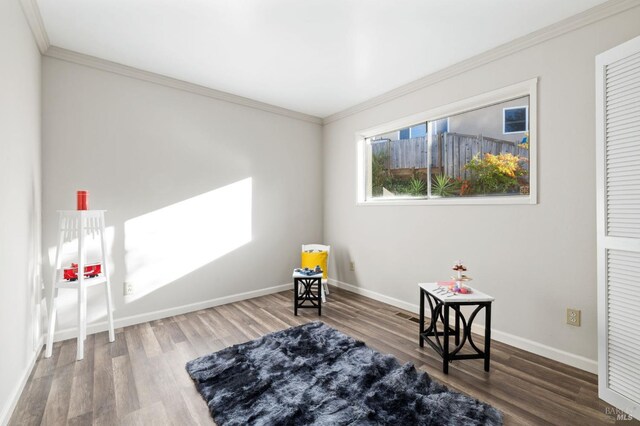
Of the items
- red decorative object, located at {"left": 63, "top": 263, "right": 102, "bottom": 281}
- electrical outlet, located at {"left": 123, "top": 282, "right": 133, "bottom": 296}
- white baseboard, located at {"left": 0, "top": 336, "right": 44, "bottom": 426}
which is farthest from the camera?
electrical outlet, located at {"left": 123, "top": 282, "right": 133, "bottom": 296}

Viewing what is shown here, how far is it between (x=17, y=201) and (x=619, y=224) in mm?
3757

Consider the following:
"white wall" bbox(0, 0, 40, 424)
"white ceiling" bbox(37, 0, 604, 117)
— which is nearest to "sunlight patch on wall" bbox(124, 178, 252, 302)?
"white wall" bbox(0, 0, 40, 424)

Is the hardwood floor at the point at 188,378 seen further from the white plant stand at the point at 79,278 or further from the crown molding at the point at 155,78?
the crown molding at the point at 155,78

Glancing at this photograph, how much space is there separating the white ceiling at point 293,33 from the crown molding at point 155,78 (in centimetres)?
6

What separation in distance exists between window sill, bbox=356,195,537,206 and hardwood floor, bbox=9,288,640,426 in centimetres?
126

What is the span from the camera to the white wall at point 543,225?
6.89 feet

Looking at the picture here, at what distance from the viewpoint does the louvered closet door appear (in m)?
1.64

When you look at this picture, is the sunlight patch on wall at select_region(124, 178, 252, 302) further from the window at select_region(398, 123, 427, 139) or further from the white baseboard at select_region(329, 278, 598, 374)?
the white baseboard at select_region(329, 278, 598, 374)

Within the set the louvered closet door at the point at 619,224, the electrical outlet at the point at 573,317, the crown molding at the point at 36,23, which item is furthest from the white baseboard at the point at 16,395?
the electrical outlet at the point at 573,317

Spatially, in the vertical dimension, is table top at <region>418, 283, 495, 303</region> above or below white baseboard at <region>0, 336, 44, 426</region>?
above

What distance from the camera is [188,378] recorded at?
2.03 metres

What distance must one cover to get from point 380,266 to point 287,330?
1.49 metres

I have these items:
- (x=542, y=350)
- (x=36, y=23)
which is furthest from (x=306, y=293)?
(x=36, y=23)

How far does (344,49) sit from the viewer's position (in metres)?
2.60
